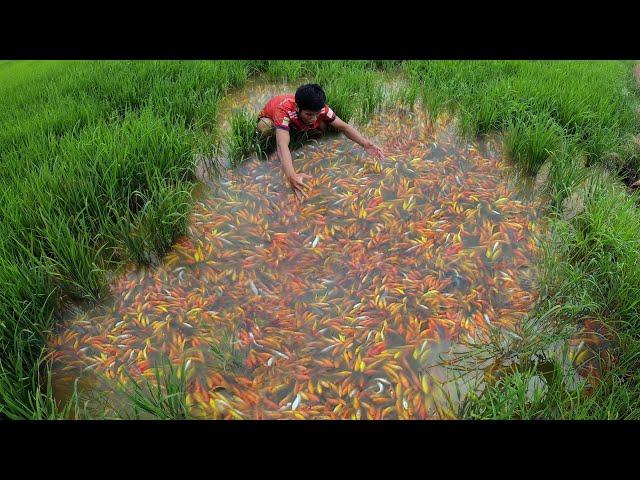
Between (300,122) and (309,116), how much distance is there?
24 centimetres

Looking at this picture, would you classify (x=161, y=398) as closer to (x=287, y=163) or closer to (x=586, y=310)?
(x=287, y=163)

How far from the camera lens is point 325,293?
289cm

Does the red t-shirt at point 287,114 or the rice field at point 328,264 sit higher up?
the red t-shirt at point 287,114

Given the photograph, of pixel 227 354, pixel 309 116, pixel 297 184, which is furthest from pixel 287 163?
pixel 227 354

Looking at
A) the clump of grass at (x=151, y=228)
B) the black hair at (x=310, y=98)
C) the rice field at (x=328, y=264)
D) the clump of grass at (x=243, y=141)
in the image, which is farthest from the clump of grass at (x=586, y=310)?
the clump of grass at (x=243, y=141)

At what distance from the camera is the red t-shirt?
3.82 m

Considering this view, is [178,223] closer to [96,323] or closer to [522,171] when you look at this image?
[96,323]

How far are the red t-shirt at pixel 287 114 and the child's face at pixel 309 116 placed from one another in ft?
0.24

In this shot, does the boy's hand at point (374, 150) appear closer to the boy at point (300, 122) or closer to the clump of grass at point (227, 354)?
the boy at point (300, 122)

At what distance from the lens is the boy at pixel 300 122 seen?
143 inches

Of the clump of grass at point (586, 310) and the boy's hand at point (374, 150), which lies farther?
the boy's hand at point (374, 150)

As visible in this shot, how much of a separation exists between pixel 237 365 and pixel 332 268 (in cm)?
105

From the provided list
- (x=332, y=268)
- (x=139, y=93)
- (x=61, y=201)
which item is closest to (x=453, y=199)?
(x=332, y=268)

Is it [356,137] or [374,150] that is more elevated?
[356,137]
